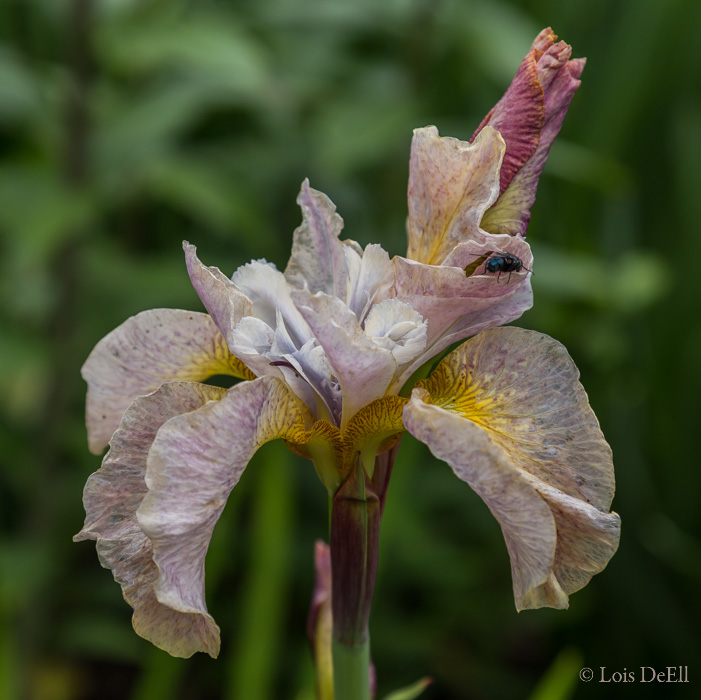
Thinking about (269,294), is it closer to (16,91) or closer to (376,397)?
(376,397)

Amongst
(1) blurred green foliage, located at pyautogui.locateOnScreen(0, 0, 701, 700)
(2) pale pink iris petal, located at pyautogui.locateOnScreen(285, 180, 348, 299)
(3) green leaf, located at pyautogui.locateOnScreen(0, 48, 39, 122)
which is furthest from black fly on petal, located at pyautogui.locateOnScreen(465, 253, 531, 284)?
(3) green leaf, located at pyautogui.locateOnScreen(0, 48, 39, 122)

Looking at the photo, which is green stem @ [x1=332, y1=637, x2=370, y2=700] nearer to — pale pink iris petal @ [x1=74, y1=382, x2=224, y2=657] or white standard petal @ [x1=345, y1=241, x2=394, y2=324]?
pale pink iris petal @ [x1=74, y1=382, x2=224, y2=657]

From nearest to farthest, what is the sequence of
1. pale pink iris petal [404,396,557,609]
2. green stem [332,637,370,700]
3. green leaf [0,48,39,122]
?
pale pink iris petal [404,396,557,609], green stem [332,637,370,700], green leaf [0,48,39,122]

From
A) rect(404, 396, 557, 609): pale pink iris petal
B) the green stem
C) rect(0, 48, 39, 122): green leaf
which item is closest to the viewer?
rect(404, 396, 557, 609): pale pink iris petal

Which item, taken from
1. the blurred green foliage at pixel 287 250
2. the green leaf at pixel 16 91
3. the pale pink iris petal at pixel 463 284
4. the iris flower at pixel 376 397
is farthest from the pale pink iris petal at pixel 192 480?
the green leaf at pixel 16 91

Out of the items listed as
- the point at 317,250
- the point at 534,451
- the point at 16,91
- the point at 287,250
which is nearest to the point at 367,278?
the point at 317,250

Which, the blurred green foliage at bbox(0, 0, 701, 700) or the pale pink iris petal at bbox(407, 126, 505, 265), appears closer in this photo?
the pale pink iris petal at bbox(407, 126, 505, 265)

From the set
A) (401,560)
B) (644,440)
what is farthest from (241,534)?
(644,440)
